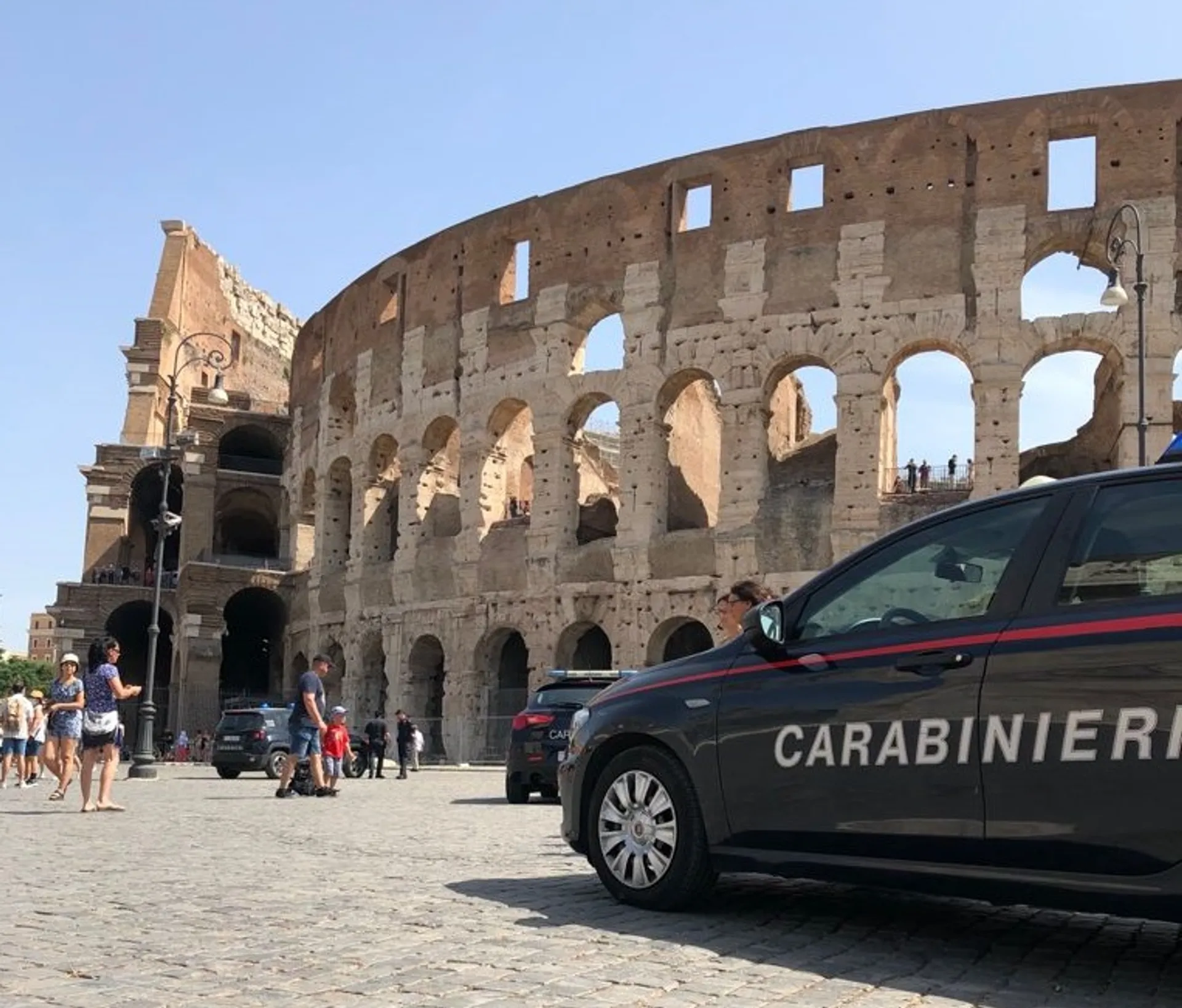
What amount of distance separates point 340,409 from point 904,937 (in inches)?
1351

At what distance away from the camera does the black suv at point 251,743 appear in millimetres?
23000

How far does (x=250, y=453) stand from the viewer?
4744 cm

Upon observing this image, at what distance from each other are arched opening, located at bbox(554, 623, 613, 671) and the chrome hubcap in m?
23.5

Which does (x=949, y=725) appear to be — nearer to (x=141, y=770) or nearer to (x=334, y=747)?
(x=334, y=747)

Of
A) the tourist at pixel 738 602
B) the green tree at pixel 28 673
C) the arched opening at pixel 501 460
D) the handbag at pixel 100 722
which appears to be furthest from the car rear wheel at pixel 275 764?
the green tree at pixel 28 673

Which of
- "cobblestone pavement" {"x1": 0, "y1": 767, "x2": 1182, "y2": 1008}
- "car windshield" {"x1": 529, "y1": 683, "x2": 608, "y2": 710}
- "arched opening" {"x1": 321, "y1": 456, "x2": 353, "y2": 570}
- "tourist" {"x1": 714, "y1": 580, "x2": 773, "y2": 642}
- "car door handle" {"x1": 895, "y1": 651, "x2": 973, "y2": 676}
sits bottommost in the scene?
"cobblestone pavement" {"x1": 0, "y1": 767, "x2": 1182, "y2": 1008}

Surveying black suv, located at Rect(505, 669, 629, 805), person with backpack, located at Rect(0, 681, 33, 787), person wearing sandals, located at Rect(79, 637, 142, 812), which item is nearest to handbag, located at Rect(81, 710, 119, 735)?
person wearing sandals, located at Rect(79, 637, 142, 812)

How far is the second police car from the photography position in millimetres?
4457

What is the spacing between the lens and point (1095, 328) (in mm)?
25016

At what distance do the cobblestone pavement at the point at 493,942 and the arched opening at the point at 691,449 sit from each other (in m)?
21.1

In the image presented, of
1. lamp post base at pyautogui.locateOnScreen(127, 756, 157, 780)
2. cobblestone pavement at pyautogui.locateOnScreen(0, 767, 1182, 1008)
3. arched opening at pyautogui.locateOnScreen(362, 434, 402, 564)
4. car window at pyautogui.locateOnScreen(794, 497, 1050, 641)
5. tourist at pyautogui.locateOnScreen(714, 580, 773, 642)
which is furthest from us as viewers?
arched opening at pyautogui.locateOnScreen(362, 434, 402, 564)

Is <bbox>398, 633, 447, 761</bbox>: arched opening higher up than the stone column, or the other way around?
the stone column

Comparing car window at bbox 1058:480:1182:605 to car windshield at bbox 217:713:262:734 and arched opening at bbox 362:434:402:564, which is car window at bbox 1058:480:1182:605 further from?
arched opening at bbox 362:434:402:564

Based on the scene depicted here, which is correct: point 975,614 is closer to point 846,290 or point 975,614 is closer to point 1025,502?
point 1025,502
